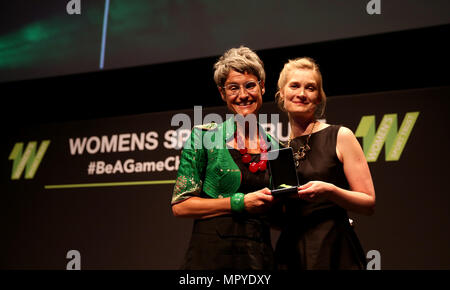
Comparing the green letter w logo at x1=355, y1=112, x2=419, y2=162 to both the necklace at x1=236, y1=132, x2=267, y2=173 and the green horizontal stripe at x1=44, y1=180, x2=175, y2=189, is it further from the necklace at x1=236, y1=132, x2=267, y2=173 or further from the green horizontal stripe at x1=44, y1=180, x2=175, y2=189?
the necklace at x1=236, y1=132, x2=267, y2=173

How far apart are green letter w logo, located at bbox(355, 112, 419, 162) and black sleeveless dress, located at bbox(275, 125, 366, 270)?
1.70 metres

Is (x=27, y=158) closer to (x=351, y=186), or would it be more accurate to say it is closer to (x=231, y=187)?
(x=231, y=187)

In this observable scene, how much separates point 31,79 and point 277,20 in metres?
2.25

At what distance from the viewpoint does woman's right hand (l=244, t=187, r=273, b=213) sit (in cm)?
145

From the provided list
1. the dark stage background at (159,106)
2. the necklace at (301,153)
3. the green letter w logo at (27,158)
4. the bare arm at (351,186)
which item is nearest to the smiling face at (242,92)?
the necklace at (301,153)

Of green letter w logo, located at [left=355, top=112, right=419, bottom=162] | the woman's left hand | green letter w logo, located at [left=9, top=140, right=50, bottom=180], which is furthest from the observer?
green letter w logo, located at [left=9, top=140, right=50, bottom=180]

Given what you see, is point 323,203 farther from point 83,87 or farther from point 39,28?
point 39,28

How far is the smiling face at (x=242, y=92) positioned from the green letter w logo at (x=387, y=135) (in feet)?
5.88

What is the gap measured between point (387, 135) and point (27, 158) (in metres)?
3.23

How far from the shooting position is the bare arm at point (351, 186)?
1434 millimetres

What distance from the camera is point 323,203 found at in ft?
5.33

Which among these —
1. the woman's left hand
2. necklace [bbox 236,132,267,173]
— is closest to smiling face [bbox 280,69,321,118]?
necklace [bbox 236,132,267,173]

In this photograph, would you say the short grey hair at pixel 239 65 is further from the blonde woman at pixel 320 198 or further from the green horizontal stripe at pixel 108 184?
the green horizontal stripe at pixel 108 184

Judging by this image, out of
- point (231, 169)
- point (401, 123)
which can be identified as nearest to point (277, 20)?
point (401, 123)
